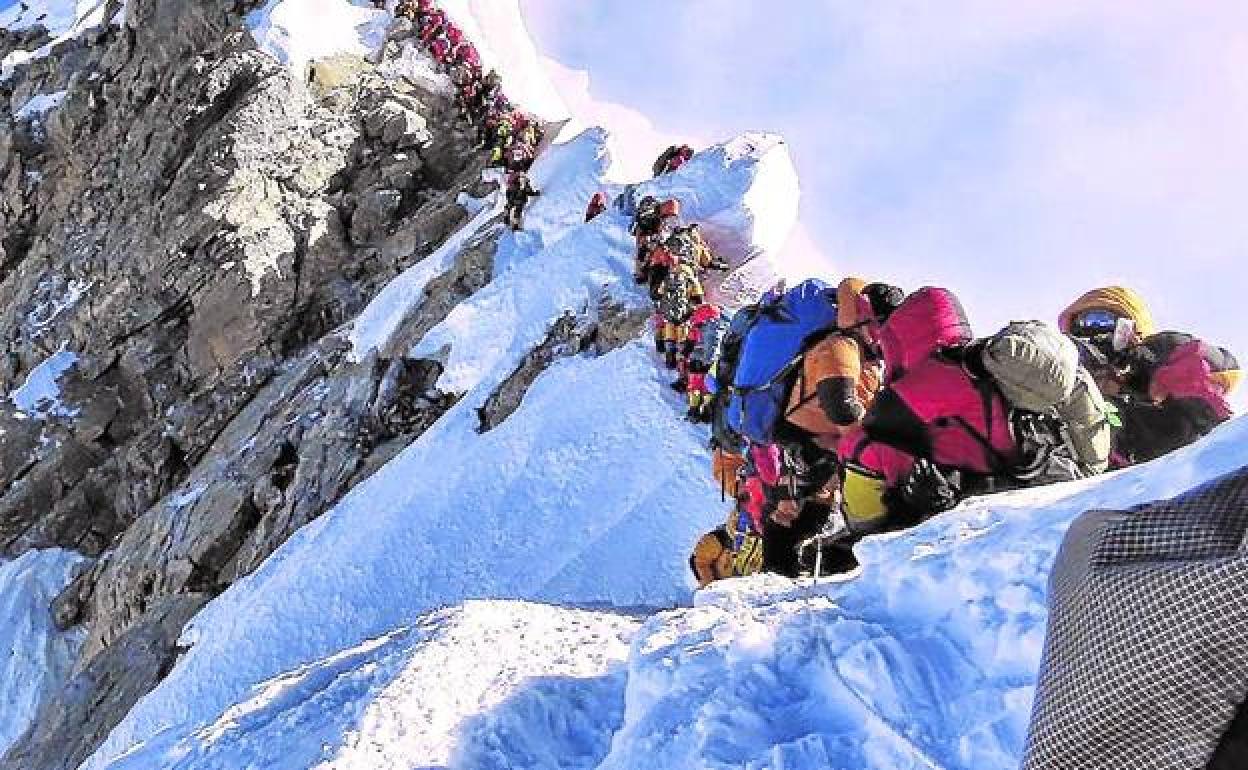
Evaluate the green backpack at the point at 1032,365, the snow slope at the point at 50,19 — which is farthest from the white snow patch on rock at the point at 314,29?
the green backpack at the point at 1032,365

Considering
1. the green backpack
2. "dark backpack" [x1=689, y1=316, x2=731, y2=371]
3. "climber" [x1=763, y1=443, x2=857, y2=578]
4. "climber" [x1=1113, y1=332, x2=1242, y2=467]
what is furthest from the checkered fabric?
"dark backpack" [x1=689, y1=316, x2=731, y2=371]

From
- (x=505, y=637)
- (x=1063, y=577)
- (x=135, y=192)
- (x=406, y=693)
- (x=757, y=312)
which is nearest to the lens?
(x=1063, y=577)

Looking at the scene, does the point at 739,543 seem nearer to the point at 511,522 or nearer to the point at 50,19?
the point at 511,522

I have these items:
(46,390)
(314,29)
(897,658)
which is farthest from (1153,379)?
(314,29)

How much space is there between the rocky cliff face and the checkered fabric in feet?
44.8

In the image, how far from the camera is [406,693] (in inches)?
A: 164

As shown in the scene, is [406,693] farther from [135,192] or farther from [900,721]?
[135,192]

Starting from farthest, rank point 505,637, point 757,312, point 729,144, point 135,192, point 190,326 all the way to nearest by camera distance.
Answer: point 135,192, point 190,326, point 729,144, point 757,312, point 505,637

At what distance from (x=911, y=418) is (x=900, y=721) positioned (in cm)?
161

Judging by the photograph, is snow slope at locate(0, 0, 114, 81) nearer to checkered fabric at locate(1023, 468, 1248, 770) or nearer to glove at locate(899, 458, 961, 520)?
glove at locate(899, 458, 961, 520)

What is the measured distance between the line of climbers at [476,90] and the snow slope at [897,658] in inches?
645

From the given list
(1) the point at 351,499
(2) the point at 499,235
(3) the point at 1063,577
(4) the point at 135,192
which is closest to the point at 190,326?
(4) the point at 135,192

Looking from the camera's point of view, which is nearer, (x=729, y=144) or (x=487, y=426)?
(x=487, y=426)

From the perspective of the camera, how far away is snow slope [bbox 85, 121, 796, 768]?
888cm
